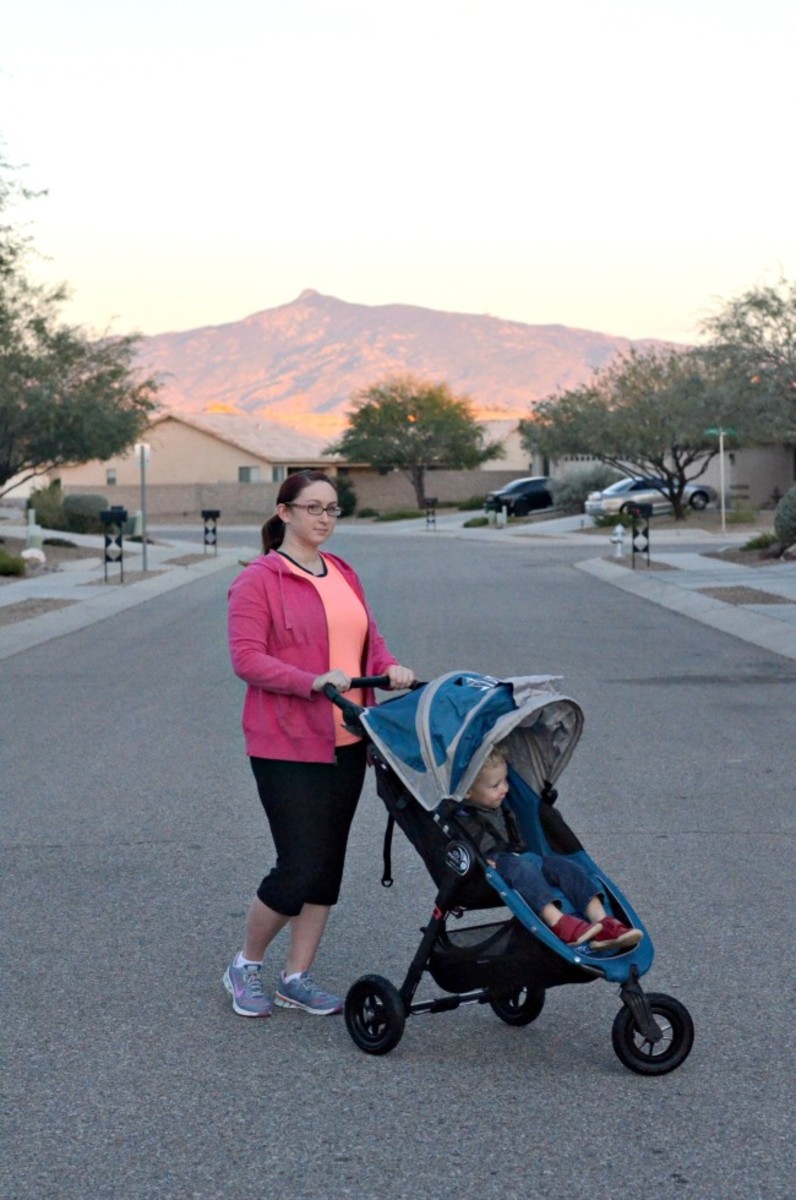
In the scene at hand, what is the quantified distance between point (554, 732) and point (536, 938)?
64cm

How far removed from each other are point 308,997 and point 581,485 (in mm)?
63253

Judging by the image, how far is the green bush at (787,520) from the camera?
34.2 m

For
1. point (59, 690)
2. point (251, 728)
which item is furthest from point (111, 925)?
point (59, 690)

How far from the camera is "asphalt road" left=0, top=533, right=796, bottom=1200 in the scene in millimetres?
4348

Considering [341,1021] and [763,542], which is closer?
[341,1021]

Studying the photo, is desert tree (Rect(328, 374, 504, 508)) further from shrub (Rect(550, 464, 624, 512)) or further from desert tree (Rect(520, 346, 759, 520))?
desert tree (Rect(520, 346, 759, 520))

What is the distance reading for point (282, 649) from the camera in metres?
5.50

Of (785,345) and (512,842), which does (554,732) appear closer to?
(512,842)

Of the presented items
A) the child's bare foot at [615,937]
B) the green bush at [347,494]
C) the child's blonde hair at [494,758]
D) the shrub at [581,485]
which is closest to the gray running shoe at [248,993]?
the child's blonde hair at [494,758]

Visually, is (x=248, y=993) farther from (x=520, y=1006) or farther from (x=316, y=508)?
(x=316, y=508)

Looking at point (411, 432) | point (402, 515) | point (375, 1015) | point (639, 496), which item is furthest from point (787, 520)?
point (411, 432)

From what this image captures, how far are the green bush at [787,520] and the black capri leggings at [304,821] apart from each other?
29.9m

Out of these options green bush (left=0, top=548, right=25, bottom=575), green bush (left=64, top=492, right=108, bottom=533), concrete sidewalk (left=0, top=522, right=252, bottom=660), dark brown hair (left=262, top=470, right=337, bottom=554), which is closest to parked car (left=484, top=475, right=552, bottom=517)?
green bush (left=64, top=492, right=108, bottom=533)

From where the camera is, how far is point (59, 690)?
49.9 feet
